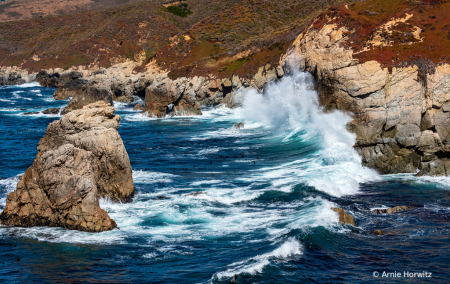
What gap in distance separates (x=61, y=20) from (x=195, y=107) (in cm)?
13886

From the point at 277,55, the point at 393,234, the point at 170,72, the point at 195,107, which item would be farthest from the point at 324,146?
the point at 170,72

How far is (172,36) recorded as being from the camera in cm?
10044

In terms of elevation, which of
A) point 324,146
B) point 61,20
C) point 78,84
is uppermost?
point 61,20

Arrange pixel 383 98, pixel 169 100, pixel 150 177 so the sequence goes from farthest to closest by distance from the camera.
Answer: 1. pixel 169 100
2. pixel 383 98
3. pixel 150 177

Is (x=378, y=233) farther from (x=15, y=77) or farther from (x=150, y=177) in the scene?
(x=15, y=77)

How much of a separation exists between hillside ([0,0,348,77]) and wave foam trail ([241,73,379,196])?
14.8m

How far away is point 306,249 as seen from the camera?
12.5 meters

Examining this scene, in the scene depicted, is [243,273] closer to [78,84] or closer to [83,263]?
[83,263]

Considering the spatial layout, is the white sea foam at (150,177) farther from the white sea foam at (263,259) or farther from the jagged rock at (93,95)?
the jagged rock at (93,95)

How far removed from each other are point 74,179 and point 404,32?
2293 centimetres

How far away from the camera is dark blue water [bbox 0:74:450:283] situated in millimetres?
11328

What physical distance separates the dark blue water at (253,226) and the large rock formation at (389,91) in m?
1.11

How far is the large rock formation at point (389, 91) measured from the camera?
21578mm

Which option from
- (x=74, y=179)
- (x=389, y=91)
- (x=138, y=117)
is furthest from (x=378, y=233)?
(x=138, y=117)
